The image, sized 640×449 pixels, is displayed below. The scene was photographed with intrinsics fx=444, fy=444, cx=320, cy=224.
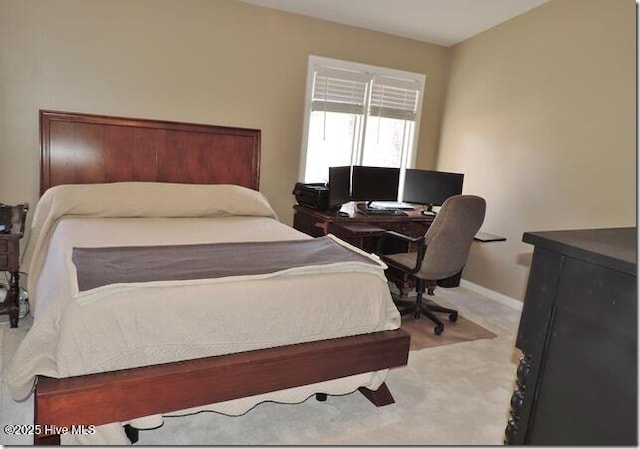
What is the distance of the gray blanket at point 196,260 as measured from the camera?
5.96 ft

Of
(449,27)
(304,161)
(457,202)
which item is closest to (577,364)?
(457,202)

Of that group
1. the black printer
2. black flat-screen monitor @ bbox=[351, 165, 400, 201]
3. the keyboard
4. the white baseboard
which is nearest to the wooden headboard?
the black printer

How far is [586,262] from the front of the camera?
2.52 ft

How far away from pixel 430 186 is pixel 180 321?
3.00 m

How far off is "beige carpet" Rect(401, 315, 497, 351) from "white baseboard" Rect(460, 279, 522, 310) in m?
0.66

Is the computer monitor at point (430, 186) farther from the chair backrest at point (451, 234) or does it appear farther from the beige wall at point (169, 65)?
the beige wall at point (169, 65)

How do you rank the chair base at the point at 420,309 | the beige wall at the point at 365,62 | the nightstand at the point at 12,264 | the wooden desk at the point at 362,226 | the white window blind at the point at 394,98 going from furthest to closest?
the white window blind at the point at 394,98
the wooden desk at the point at 362,226
the chair base at the point at 420,309
the beige wall at the point at 365,62
the nightstand at the point at 12,264

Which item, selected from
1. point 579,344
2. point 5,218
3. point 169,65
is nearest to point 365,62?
point 169,65

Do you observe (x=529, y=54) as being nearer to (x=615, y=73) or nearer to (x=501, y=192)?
(x=615, y=73)

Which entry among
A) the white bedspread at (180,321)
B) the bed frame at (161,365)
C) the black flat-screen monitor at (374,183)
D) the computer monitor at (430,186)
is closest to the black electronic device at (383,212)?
the black flat-screen monitor at (374,183)

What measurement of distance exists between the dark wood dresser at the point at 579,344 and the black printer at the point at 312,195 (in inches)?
113

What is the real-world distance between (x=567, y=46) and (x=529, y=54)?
34cm

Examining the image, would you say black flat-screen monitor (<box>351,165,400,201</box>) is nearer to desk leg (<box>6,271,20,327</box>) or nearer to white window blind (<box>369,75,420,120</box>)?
white window blind (<box>369,75,420,120</box>)

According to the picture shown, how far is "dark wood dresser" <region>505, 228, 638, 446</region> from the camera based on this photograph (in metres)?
0.70
